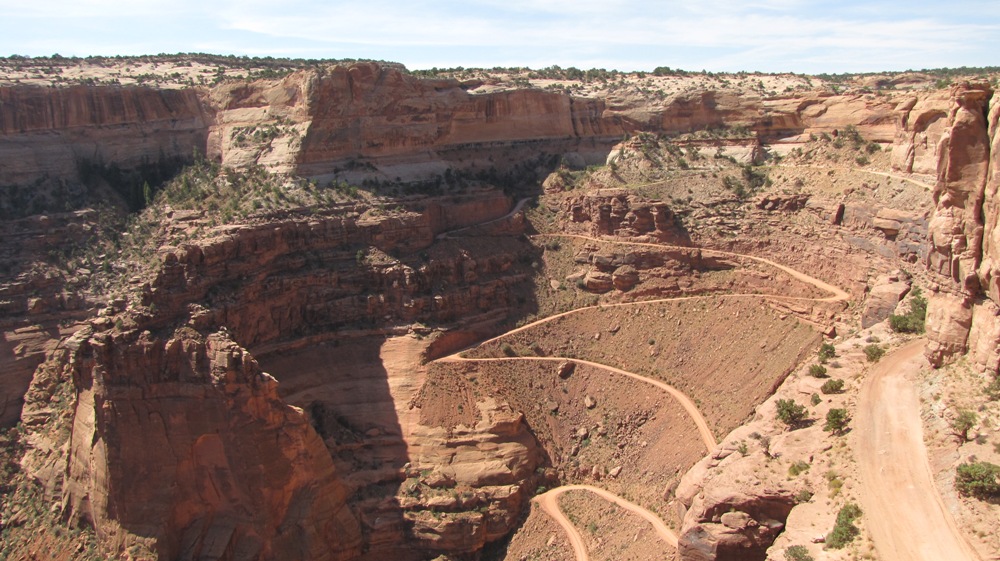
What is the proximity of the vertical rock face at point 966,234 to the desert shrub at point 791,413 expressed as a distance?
4.80 metres

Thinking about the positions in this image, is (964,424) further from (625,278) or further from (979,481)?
(625,278)

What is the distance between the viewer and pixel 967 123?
2553cm

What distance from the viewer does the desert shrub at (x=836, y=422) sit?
27.1 m

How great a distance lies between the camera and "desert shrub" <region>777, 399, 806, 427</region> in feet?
97.5

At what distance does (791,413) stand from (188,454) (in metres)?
26.5

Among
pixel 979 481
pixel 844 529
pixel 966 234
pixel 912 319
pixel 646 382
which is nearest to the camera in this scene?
pixel 979 481

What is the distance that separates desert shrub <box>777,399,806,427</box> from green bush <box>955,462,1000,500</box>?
8.00 meters

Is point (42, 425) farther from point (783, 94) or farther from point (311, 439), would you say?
point (783, 94)

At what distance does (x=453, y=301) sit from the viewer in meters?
53.1

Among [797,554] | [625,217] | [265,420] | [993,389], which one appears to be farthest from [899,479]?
[625,217]

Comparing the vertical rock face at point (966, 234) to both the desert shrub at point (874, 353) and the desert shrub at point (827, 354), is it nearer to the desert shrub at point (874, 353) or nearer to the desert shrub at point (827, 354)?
the desert shrub at point (874, 353)

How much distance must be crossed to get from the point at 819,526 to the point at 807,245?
29.4m

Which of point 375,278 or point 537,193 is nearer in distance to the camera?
point 375,278

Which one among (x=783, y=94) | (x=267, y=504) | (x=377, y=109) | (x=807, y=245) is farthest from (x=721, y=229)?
(x=267, y=504)
